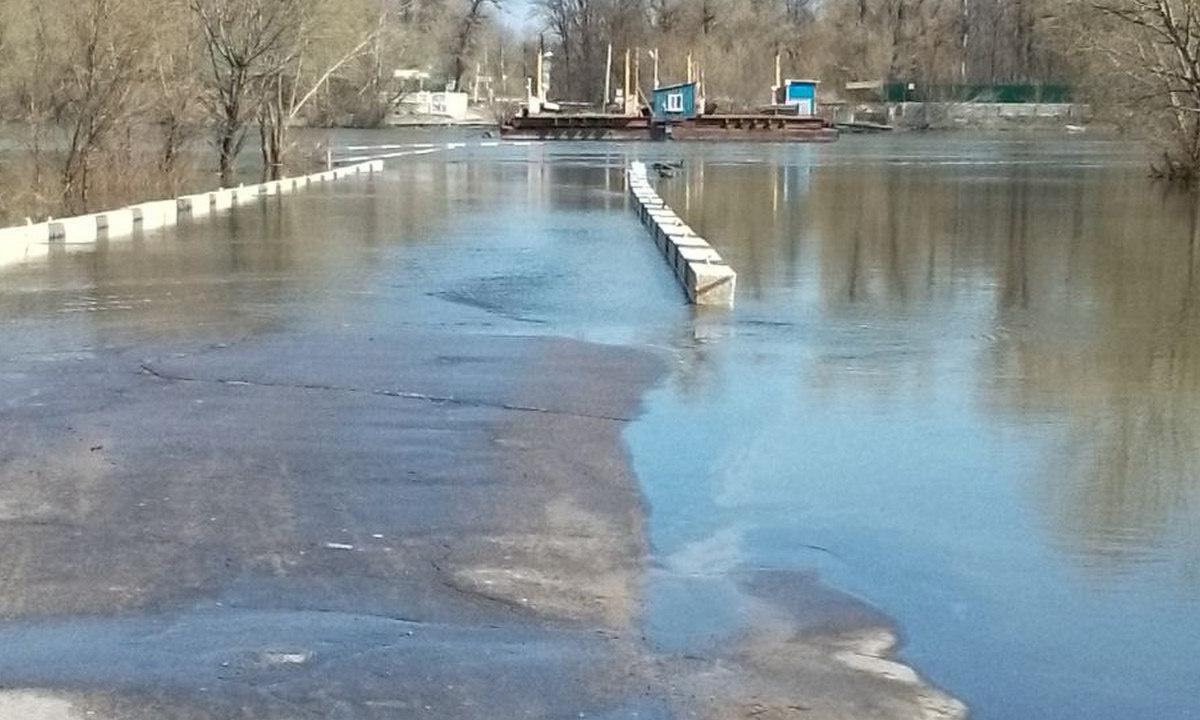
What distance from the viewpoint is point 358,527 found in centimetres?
731

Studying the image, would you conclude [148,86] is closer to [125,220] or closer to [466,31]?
[125,220]

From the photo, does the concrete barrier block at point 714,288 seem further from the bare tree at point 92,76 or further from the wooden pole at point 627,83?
the wooden pole at point 627,83

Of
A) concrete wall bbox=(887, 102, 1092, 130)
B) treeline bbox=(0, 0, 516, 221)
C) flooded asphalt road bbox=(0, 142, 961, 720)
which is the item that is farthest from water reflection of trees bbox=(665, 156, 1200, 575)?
concrete wall bbox=(887, 102, 1092, 130)

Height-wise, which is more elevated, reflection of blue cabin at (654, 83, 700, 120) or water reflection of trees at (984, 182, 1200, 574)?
reflection of blue cabin at (654, 83, 700, 120)

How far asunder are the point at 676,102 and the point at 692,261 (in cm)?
6800

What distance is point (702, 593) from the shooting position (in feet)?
21.2

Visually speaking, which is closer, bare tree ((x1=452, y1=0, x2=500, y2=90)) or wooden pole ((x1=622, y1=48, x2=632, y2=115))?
wooden pole ((x1=622, y1=48, x2=632, y2=115))

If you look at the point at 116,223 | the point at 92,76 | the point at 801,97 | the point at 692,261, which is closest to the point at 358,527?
the point at 692,261

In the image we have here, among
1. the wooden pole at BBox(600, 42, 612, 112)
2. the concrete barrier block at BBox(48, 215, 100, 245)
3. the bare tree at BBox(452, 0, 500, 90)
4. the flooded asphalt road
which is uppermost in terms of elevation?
the bare tree at BBox(452, 0, 500, 90)

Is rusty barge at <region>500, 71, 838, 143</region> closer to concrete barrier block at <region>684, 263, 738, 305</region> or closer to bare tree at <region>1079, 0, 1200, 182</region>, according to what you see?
bare tree at <region>1079, 0, 1200, 182</region>

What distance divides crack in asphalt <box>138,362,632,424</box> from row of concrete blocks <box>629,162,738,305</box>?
5.01 metres

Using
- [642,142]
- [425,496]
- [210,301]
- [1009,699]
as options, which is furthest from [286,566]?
[642,142]

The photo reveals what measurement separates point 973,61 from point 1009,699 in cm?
10167

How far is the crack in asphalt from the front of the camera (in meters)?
10.0
